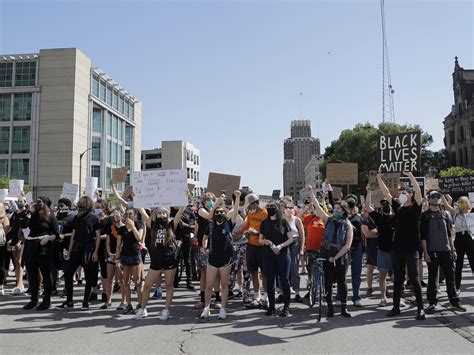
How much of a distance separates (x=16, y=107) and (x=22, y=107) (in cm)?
72

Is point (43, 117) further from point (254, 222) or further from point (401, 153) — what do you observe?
point (254, 222)

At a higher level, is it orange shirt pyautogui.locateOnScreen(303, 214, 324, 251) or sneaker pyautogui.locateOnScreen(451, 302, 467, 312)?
orange shirt pyautogui.locateOnScreen(303, 214, 324, 251)

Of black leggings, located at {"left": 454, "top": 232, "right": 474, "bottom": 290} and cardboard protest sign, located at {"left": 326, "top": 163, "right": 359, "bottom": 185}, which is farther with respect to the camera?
cardboard protest sign, located at {"left": 326, "top": 163, "right": 359, "bottom": 185}

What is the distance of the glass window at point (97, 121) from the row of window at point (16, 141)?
8.66 metres

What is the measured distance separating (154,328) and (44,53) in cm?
5950

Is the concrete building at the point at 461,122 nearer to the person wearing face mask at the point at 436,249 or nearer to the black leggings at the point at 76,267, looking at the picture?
the person wearing face mask at the point at 436,249

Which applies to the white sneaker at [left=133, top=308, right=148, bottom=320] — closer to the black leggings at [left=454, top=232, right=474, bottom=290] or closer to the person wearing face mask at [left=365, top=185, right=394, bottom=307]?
the person wearing face mask at [left=365, top=185, right=394, bottom=307]

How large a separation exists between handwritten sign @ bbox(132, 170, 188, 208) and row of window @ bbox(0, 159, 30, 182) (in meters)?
55.1

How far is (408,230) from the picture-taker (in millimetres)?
7773


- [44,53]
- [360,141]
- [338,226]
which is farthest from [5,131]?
[338,226]

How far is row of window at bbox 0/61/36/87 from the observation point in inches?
2277

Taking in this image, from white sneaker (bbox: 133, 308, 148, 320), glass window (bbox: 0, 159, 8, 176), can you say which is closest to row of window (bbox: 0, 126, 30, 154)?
glass window (bbox: 0, 159, 8, 176)

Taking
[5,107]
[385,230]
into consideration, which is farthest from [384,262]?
[5,107]

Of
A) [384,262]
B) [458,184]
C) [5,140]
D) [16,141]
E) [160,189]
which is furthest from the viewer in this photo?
[16,141]
